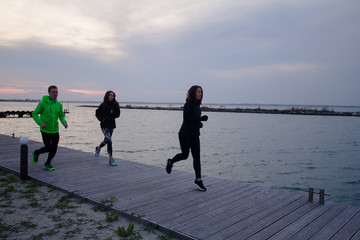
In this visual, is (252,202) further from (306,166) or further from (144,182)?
(306,166)

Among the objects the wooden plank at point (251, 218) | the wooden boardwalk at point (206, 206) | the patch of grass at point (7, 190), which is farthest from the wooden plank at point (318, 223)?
the patch of grass at point (7, 190)

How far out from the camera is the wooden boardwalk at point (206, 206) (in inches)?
143

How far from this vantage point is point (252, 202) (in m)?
4.79

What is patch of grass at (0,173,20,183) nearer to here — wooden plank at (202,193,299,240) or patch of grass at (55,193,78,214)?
patch of grass at (55,193,78,214)

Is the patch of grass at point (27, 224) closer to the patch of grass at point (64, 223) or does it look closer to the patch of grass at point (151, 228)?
the patch of grass at point (64, 223)

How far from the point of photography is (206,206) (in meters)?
4.54

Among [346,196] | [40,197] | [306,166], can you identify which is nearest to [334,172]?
[306,166]

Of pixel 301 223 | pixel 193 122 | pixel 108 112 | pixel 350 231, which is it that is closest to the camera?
pixel 350 231

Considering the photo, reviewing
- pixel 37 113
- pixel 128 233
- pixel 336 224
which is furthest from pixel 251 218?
pixel 37 113

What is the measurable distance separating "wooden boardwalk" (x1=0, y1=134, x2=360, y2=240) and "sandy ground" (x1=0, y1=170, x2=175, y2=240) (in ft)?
0.69

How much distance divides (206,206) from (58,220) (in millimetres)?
2337

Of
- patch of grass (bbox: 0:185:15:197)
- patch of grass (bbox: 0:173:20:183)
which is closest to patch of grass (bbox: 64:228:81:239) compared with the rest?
patch of grass (bbox: 0:185:15:197)

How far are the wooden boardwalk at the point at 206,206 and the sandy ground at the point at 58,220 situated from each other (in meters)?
0.21

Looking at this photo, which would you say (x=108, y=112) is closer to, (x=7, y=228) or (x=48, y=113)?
(x=48, y=113)
